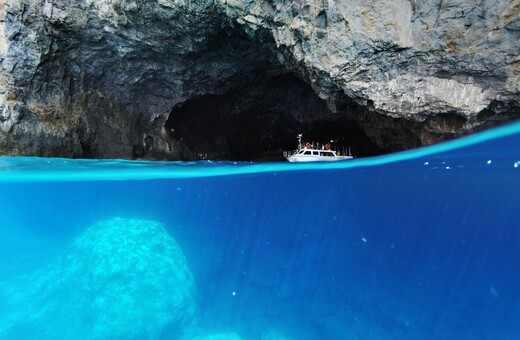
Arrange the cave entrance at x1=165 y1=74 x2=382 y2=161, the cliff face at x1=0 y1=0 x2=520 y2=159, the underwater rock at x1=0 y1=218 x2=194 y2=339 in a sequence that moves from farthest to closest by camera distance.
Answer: the cave entrance at x1=165 y1=74 x2=382 y2=161 → the cliff face at x1=0 y1=0 x2=520 y2=159 → the underwater rock at x1=0 y1=218 x2=194 y2=339

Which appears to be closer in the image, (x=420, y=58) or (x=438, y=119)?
(x=420, y=58)

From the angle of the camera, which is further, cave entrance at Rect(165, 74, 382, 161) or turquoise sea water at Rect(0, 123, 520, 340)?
cave entrance at Rect(165, 74, 382, 161)

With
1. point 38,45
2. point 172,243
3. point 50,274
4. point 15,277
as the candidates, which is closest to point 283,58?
point 172,243

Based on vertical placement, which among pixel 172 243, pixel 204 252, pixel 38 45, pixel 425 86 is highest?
pixel 38 45

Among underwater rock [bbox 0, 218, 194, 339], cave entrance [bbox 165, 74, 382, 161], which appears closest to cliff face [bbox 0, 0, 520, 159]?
cave entrance [bbox 165, 74, 382, 161]

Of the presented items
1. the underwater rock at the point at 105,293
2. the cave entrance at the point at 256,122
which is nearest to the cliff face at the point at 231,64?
the cave entrance at the point at 256,122

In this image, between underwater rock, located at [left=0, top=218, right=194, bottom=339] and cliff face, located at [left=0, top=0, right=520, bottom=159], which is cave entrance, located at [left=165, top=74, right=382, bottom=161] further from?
underwater rock, located at [left=0, top=218, right=194, bottom=339]

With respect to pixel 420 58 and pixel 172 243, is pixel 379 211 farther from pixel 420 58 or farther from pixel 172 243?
pixel 172 243
